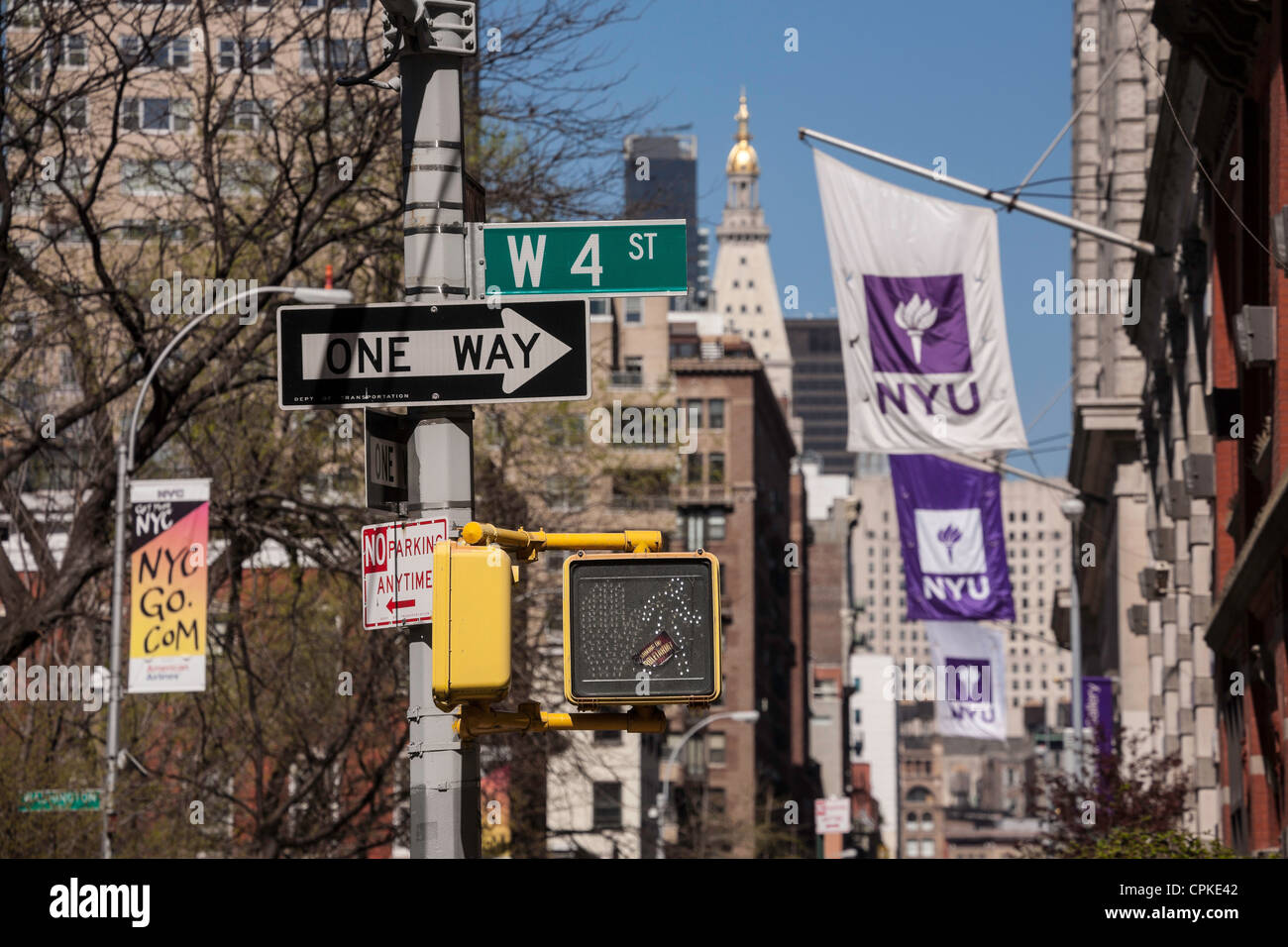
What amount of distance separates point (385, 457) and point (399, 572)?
1.61ft

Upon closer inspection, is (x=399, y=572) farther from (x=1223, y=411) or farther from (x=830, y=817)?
(x=830, y=817)

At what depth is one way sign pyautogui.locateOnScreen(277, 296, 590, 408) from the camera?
7730 millimetres

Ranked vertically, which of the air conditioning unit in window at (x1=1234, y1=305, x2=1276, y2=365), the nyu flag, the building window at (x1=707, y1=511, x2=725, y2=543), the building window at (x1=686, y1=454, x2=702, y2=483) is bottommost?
the air conditioning unit in window at (x1=1234, y1=305, x2=1276, y2=365)

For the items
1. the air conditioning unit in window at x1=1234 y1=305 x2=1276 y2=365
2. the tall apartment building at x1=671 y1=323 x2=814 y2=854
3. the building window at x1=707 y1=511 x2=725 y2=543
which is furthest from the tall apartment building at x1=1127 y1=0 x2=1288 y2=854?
the building window at x1=707 y1=511 x2=725 y2=543

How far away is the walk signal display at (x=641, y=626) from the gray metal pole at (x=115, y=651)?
14.9 m

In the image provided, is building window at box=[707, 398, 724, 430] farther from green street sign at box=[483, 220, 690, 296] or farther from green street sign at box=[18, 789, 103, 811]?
green street sign at box=[483, 220, 690, 296]

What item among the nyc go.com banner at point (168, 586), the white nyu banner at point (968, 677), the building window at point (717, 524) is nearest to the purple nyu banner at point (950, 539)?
the white nyu banner at point (968, 677)

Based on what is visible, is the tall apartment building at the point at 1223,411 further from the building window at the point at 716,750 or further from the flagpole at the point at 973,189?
the building window at the point at 716,750

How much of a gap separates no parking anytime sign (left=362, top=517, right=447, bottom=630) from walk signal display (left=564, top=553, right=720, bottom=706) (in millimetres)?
876

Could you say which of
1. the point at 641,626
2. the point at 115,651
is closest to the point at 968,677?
the point at 115,651

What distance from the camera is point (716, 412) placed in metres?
104

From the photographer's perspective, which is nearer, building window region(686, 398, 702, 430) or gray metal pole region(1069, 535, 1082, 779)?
gray metal pole region(1069, 535, 1082, 779)

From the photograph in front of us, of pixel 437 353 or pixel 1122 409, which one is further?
pixel 1122 409

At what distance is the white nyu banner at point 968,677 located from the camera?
35656mm
